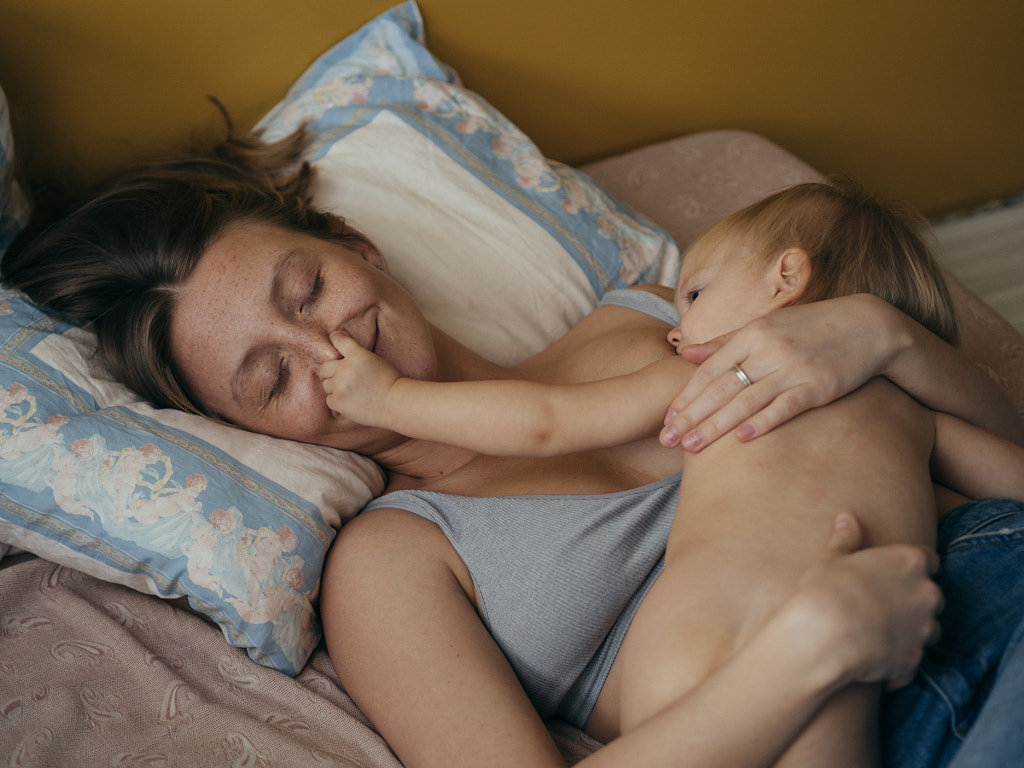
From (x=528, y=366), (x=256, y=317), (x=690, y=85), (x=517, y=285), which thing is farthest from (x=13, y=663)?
(x=690, y=85)

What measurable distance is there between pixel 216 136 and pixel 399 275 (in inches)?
23.7

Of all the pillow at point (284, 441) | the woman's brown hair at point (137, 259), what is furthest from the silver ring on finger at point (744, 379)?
the woman's brown hair at point (137, 259)

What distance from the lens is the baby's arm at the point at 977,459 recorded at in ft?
3.82

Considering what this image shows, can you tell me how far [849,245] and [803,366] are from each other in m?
0.30

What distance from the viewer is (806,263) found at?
116 cm

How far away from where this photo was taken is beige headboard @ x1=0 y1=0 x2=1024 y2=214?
1.75 meters

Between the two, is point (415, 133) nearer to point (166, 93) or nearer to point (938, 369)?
point (166, 93)

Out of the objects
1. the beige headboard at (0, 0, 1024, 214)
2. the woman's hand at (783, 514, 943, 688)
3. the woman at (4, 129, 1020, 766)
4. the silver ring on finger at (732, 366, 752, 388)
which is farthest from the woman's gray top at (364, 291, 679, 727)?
the beige headboard at (0, 0, 1024, 214)

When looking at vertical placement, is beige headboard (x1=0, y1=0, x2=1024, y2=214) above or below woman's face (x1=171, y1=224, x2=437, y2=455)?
above

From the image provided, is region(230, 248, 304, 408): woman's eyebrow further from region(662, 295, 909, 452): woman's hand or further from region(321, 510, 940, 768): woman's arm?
region(662, 295, 909, 452): woman's hand

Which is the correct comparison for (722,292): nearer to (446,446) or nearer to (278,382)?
(446,446)

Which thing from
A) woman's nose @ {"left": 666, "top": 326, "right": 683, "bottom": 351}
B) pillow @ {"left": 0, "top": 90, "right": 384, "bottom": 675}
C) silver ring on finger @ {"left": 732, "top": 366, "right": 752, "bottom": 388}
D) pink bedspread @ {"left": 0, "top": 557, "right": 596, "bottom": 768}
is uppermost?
silver ring on finger @ {"left": 732, "top": 366, "right": 752, "bottom": 388}

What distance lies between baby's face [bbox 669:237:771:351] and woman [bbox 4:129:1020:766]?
104 millimetres

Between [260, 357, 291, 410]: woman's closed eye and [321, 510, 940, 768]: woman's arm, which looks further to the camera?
[260, 357, 291, 410]: woman's closed eye
